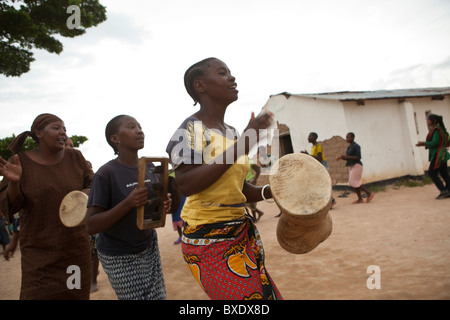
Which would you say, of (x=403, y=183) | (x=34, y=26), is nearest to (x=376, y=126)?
(x=403, y=183)

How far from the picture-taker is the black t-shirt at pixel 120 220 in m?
2.09

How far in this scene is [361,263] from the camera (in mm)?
4051

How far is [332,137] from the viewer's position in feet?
38.6

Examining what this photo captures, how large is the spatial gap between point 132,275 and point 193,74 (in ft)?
4.56

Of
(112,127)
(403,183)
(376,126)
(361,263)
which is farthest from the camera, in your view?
(376,126)

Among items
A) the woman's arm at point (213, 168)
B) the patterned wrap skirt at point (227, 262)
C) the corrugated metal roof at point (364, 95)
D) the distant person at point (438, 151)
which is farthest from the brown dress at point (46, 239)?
the corrugated metal roof at point (364, 95)

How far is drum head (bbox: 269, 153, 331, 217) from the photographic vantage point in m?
1.50

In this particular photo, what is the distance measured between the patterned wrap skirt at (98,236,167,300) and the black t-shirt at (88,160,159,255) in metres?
0.05

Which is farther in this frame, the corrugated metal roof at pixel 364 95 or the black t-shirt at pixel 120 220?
the corrugated metal roof at pixel 364 95

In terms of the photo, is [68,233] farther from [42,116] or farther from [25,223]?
[42,116]

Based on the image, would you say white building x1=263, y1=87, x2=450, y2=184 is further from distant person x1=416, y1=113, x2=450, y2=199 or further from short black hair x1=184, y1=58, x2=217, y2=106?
short black hair x1=184, y1=58, x2=217, y2=106

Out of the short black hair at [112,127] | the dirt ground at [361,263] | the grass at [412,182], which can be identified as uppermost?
the short black hair at [112,127]

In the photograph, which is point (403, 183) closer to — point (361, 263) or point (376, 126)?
point (376, 126)

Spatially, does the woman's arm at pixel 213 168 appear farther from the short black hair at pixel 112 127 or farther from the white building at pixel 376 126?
the white building at pixel 376 126
